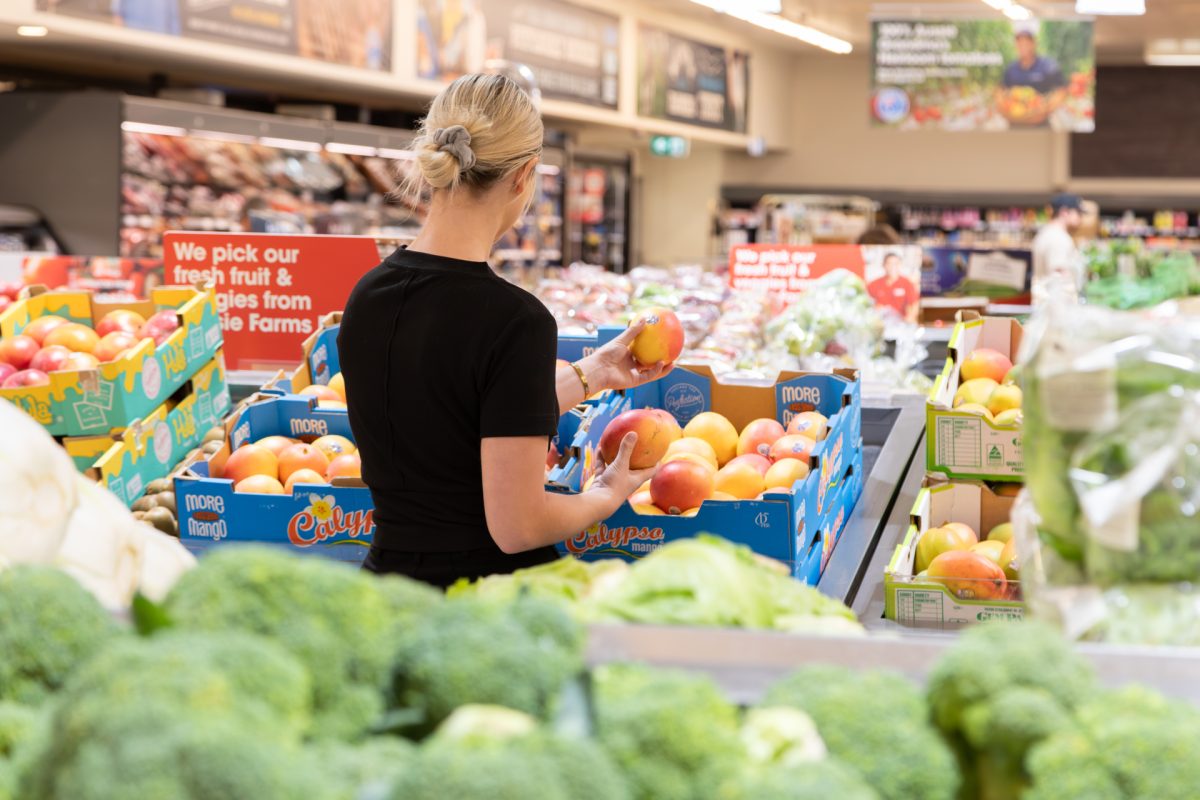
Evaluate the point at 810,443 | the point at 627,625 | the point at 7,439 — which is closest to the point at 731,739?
the point at 627,625

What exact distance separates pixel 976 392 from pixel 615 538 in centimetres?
104

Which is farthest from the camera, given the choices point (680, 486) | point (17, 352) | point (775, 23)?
point (775, 23)

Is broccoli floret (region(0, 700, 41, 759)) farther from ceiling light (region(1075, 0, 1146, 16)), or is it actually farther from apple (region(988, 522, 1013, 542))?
ceiling light (region(1075, 0, 1146, 16))

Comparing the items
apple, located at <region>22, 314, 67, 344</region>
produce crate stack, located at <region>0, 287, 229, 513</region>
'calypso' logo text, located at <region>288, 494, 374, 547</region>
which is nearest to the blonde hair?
'calypso' logo text, located at <region>288, 494, 374, 547</region>

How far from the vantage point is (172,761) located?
30.5 inches

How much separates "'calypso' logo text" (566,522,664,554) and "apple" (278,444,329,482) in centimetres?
67

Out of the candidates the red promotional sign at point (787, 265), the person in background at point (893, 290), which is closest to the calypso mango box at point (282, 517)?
the red promotional sign at point (787, 265)

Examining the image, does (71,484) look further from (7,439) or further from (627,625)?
(627,625)

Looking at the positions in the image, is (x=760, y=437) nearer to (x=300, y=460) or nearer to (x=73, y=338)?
(x=300, y=460)

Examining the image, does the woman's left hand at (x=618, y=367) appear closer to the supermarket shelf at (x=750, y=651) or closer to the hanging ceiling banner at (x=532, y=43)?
the supermarket shelf at (x=750, y=651)

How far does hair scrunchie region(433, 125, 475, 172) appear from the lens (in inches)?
80.3

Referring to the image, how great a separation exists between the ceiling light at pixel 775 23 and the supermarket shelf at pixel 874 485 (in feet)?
20.5

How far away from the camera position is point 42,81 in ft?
27.7

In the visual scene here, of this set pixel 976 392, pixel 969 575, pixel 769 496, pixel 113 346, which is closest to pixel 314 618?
pixel 769 496
